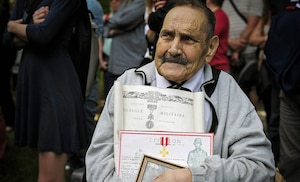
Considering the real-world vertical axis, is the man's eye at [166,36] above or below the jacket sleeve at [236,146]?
above

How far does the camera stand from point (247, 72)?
18.5 ft

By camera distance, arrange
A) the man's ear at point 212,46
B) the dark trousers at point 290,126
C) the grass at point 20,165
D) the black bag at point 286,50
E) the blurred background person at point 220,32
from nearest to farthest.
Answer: the man's ear at point 212,46
the black bag at point 286,50
the dark trousers at point 290,126
the blurred background person at point 220,32
the grass at point 20,165

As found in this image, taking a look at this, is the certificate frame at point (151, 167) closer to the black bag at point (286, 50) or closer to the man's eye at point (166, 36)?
the man's eye at point (166, 36)

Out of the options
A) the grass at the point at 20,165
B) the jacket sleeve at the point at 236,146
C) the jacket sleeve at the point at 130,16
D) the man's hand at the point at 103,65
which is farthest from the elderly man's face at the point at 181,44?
the man's hand at the point at 103,65

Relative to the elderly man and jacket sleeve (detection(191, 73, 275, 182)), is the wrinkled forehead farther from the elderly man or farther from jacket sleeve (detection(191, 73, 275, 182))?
jacket sleeve (detection(191, 73, 275, 182))

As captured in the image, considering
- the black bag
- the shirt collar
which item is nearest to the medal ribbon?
the shirt collar

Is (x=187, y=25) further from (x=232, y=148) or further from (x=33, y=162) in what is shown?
(x=33, y=162)

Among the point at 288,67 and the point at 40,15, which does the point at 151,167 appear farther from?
the point at 288,67

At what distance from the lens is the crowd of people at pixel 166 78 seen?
7.79 ft

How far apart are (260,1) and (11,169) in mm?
3031

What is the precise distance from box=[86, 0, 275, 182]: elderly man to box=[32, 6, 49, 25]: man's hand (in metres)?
1.09

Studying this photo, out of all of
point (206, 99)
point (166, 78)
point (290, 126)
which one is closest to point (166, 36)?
point (166, 78)

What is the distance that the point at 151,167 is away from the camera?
2.22 metres

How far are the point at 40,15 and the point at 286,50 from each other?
1579 millimetres
